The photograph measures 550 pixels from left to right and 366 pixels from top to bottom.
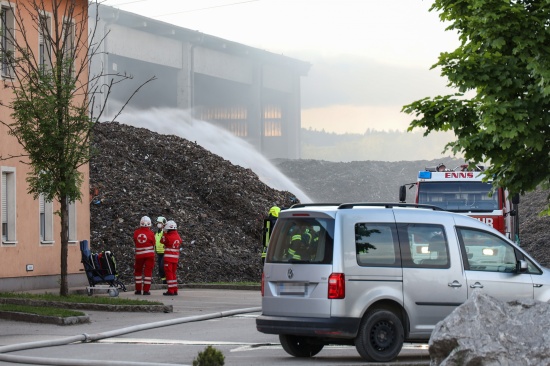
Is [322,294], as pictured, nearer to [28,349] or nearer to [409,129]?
[28,349]

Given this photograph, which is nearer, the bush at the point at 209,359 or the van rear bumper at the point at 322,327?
the bush at the point at 209,359

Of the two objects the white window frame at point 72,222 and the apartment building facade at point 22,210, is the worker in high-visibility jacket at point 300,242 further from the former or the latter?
the white window frame at point 72,222

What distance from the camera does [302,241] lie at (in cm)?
1398

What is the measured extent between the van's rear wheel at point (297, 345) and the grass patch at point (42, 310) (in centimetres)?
602

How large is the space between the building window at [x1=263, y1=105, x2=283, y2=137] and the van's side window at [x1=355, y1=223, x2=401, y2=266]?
2561 inches

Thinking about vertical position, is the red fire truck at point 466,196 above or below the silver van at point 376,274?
above

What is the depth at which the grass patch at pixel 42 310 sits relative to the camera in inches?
768

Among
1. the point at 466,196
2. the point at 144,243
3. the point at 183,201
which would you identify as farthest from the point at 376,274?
the point at 183,201

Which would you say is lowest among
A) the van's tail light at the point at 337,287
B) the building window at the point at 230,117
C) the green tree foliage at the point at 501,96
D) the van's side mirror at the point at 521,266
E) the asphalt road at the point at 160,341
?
the asphalt road at the point at 160,341

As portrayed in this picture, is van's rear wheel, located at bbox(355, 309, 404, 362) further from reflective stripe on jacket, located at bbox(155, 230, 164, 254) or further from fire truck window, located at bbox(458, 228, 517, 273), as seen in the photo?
reflective stripe on jacket, located at bbox(155, 230, 164, 254)

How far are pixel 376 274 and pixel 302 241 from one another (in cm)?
100

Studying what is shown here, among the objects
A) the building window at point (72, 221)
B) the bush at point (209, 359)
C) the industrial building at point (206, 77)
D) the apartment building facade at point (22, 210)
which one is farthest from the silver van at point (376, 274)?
the industrial building at point (206, 77)

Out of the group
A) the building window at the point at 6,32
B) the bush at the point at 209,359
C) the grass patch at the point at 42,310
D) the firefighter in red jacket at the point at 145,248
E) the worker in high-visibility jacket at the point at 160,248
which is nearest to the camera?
the bush at the point at 209,359

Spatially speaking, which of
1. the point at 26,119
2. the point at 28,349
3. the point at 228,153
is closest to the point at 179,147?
the point at 228,153
